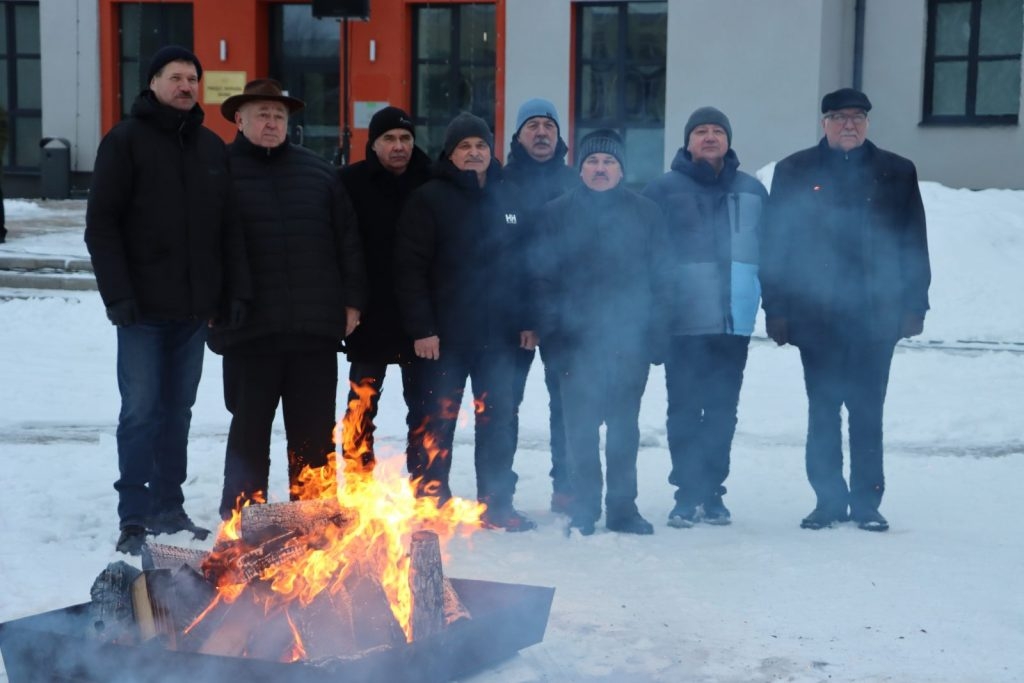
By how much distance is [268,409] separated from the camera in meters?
6.09

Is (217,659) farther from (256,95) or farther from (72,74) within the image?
(72,74)

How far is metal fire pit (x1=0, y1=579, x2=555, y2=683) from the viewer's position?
4094 mm

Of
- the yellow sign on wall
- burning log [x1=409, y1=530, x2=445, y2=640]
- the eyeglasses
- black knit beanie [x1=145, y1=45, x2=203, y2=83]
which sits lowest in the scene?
burning log [x1=409, y1=530, x2=445, y2=640]

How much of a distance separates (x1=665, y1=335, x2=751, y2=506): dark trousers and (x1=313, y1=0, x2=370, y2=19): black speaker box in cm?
1170

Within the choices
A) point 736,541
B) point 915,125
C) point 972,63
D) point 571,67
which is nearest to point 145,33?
point 571,67

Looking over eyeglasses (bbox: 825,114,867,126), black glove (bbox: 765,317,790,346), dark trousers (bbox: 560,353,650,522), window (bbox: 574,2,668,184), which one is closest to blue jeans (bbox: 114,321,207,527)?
dark trousers (bbox: 560,353,650,522)

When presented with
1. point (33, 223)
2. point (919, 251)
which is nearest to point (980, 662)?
point (919, 251)

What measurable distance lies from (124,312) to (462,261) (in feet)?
5.08

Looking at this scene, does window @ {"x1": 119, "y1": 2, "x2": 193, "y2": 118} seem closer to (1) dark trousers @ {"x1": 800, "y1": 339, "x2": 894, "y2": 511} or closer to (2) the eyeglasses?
(2) the eyeglasses

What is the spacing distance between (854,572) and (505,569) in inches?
57.8

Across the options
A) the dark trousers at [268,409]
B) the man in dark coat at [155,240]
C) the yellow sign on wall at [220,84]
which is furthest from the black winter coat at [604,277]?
the yellow sign on wall at [220,84]

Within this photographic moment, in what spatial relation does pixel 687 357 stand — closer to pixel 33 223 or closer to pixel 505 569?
pixel 505 569

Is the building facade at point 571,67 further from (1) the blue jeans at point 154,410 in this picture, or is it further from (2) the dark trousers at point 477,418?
(1) the blue jeans at point 154,410

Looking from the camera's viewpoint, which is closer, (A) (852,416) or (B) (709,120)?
(B) (709,120)
